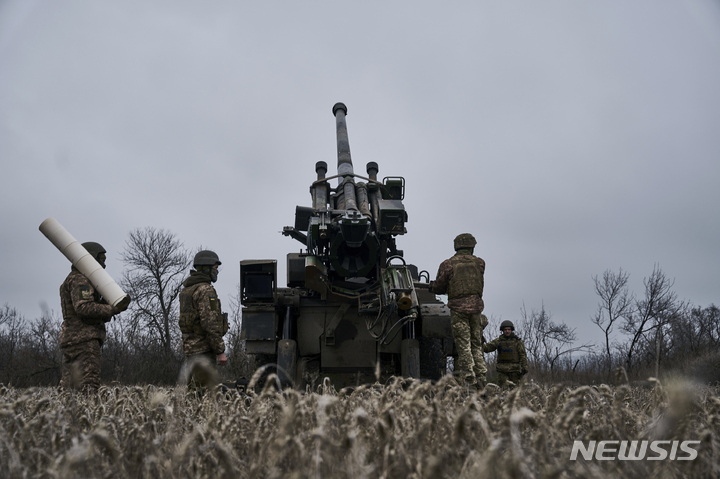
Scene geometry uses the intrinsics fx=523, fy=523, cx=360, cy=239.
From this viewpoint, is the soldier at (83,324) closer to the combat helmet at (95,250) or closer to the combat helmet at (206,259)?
the combat helmet at (95,250)

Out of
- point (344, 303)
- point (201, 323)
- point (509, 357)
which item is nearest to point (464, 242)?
point (344, 303)

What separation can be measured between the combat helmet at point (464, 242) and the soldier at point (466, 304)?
13mm

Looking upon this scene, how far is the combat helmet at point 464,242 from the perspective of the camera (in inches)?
268

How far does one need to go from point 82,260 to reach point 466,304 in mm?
4408

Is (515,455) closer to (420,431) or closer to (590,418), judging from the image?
(420,431)

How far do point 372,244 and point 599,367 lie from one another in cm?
1171

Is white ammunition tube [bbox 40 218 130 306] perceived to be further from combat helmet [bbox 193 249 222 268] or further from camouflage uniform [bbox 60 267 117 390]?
combat helmet [bbox 193 249 222 268]

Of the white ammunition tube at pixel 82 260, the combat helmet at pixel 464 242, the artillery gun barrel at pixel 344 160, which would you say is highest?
the artillery gun barrel at pixel 344 160

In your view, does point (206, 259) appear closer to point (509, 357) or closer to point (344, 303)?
point (344, 303)

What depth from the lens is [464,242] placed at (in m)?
6.80

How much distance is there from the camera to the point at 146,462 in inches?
68.3

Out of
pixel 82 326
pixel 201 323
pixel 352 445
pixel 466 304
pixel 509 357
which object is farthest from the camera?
pixel 509 357


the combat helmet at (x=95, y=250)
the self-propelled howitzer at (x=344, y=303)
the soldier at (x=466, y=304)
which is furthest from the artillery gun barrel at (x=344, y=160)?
the combat helmet at (x=95, y=250)

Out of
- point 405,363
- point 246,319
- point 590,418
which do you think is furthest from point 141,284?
point 590,418
